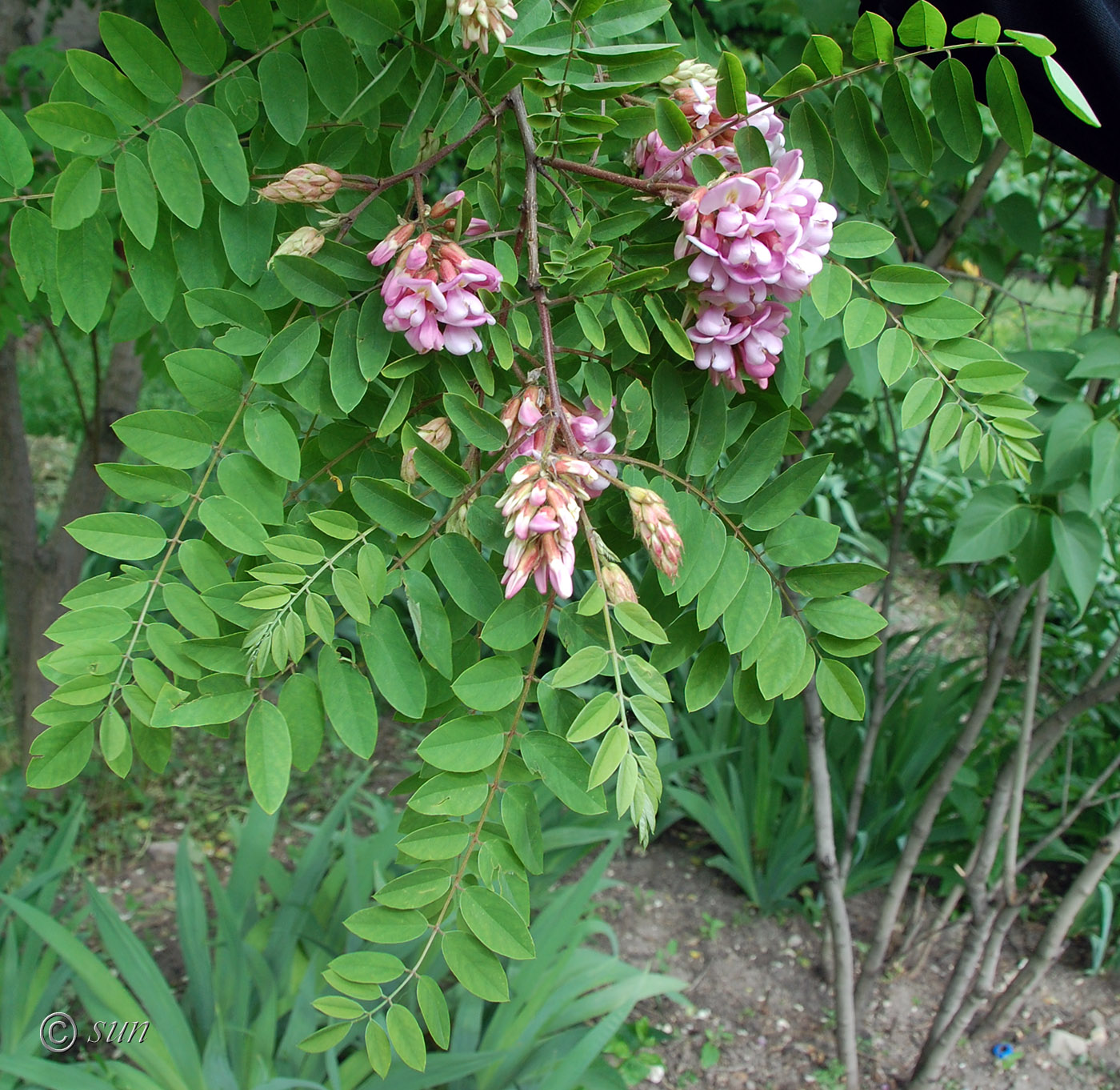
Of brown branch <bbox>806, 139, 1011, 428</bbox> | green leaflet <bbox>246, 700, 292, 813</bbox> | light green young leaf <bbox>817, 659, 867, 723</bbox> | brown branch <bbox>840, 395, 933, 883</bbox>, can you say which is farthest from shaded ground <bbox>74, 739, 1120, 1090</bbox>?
green leaflet <bbox>246, 700, 292, 813</bbox>

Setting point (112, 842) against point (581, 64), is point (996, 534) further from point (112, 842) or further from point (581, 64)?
point (112, 842)

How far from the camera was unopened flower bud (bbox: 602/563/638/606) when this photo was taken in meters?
0.60

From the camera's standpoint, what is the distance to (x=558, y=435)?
64cm

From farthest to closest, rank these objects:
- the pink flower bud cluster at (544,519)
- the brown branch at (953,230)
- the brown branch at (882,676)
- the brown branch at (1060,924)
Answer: the brown branch at (882,676), the brown branch at (1060,924), the brown branch at (953,230), the pink flower bud cluster at (544,519)

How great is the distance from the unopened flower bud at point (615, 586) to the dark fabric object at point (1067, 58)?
1.69 ft

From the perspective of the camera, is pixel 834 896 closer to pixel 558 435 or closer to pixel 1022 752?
pixel 1022 752

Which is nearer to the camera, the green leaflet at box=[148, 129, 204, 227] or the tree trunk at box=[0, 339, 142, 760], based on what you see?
the green leaflet at box=[148, 129, 204, 227]

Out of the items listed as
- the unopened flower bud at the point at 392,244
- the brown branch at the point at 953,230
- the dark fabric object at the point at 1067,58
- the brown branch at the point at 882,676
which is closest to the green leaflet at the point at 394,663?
the unopened flower bud at the point at 392,244

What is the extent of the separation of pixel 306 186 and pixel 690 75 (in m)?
0.30

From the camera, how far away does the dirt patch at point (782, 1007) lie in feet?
5.98

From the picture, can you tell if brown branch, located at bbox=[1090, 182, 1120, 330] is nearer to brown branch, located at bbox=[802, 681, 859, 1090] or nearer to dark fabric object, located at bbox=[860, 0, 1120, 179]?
dark fabric object, located at bbox=[860, 0, 1120, 179]

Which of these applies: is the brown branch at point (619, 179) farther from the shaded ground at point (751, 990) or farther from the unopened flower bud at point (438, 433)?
the shaded ground at point (751, 990)

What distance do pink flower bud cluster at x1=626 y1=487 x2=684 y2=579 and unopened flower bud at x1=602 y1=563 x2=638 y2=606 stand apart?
0.02 m

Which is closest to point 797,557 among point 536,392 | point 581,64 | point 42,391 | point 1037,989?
point 536,392
